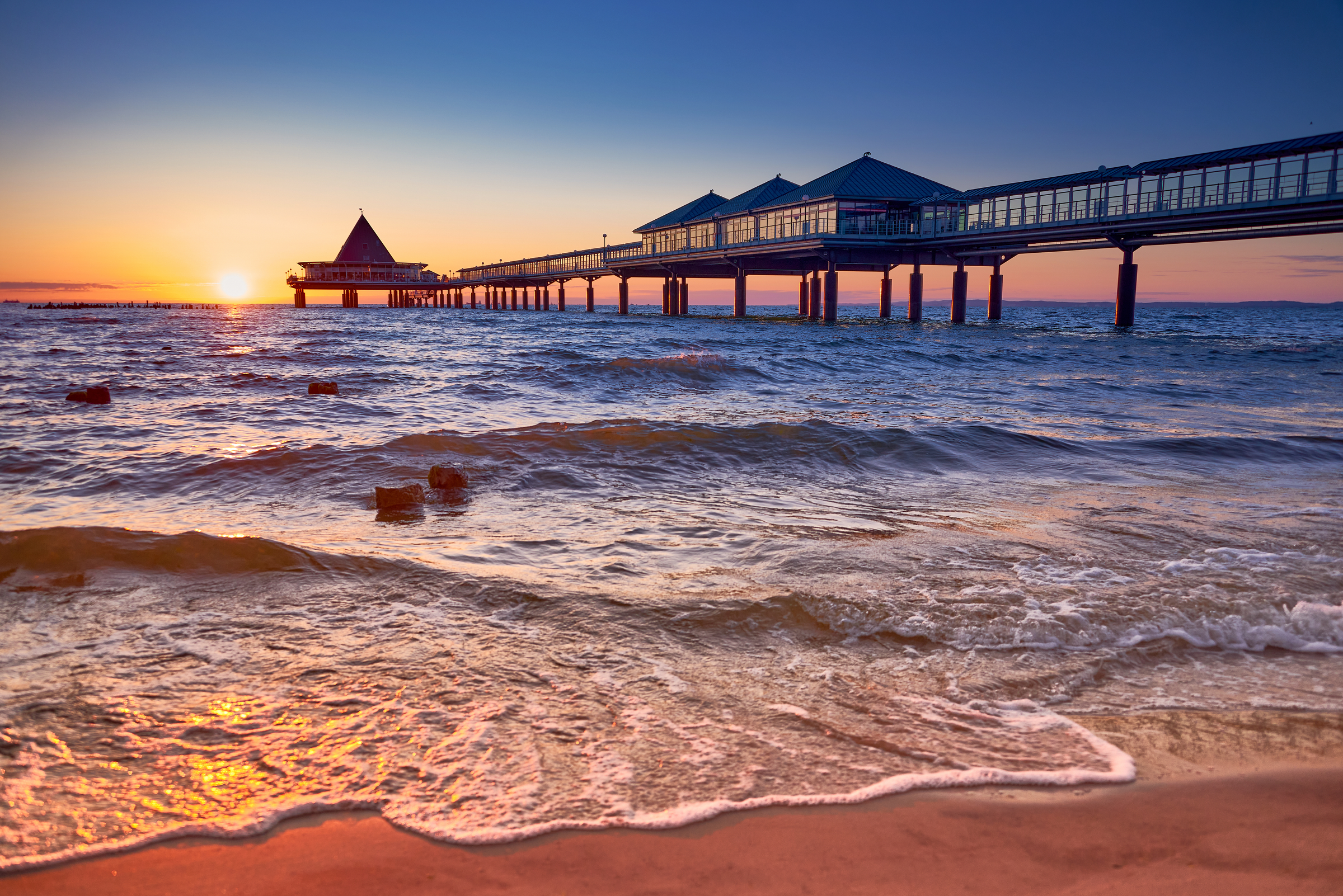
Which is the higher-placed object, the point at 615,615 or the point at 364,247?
the point at 364,247

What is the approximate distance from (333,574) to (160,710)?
1.64 m

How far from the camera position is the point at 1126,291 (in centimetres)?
3888

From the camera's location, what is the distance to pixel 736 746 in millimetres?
2686

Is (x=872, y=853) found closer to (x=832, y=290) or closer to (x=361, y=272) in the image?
(x=832, y=290)

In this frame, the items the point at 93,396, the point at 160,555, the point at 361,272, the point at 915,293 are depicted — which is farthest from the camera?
the point at 361,272

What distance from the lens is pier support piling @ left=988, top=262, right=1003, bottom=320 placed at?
4759 cm

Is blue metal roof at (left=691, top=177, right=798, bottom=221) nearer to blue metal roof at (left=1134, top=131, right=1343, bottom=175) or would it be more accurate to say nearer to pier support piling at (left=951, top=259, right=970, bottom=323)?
pier support piling at (left=951, top=259, right=970, bottom=323)

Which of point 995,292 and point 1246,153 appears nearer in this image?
point 1246,153

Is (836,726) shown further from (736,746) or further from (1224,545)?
(1224,545)

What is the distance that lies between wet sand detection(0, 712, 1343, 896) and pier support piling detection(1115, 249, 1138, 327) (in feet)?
130

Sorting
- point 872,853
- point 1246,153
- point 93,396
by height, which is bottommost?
point 872,853

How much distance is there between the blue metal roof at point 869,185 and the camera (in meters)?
44.9

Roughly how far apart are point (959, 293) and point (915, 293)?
2483 millimetres

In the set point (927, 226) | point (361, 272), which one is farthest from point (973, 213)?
point (361, 272)
